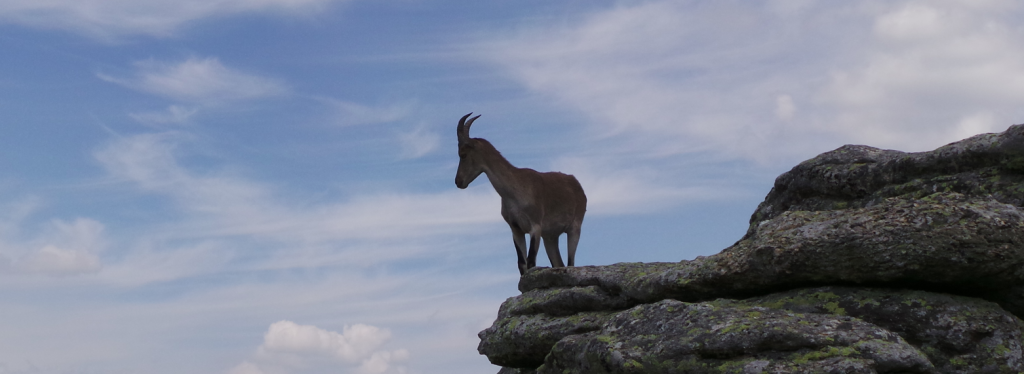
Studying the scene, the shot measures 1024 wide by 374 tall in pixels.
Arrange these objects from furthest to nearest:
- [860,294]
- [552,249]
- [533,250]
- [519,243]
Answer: [552,249] → [519,243] → [533,250] → [860,294]

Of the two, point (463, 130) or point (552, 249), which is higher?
point (463, 130)

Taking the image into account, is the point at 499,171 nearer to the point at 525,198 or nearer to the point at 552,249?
the point at 525,198

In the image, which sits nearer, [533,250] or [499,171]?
[533,250]

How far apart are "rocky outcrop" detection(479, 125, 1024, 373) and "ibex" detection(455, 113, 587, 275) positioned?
7.46 m

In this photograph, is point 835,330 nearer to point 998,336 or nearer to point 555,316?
point 998,336

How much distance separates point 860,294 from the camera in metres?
8.28

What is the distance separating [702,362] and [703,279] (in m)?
1.73

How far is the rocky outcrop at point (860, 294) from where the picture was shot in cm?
744

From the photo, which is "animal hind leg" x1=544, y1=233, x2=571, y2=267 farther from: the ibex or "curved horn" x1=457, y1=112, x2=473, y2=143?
→ "curved horn" x1=457, y1=112, x2=473, y2=143

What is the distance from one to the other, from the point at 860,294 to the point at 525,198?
9820 millimetres

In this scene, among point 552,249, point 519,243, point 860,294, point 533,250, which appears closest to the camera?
point 860,294

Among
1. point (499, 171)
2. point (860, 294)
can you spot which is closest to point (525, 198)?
point (499, 171)

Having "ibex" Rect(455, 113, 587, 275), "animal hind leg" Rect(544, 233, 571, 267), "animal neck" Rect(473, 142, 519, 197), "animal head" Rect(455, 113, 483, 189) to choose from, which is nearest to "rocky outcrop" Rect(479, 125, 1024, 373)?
"ibex" Rect(455, 113, 587, 275)

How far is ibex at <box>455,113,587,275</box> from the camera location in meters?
17.4
